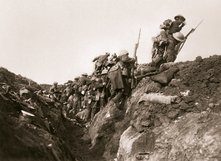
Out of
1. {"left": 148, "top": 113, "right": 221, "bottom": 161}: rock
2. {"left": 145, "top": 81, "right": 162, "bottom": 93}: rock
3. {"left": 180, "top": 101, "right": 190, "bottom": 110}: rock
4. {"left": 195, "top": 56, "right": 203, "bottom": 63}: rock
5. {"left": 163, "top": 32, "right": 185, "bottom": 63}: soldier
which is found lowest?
{"left": 148, "top": 113, "right": 221, "bottom": 161}: rock

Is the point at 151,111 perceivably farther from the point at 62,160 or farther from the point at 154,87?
the point at 62,160

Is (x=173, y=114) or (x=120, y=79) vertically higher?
(x=120, y=79)

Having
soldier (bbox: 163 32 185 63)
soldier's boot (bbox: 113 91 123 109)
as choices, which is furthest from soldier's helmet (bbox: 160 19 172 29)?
soldier's boot (bbox: 113 91 123 109)

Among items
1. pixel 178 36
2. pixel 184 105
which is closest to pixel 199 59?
pixel 184 105

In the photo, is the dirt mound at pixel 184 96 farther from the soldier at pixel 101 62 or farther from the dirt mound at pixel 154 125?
the soldier at pixel 101 62

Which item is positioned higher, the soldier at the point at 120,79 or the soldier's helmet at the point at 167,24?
the soldier's helmet at the point at 167,24

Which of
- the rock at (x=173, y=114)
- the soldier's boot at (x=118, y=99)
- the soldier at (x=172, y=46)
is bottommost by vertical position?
the rock at (x=173, y=114)

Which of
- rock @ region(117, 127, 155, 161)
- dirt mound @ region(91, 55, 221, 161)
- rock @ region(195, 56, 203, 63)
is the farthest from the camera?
rock @ region(195, 56, 203, 63)

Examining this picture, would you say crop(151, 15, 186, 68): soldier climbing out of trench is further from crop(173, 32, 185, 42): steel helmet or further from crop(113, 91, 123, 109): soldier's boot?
crop(113, 91, 123, 109): soldier's boot

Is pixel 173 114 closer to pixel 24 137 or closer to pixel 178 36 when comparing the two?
pixel 24 137

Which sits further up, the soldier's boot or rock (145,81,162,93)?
the soldier's boot

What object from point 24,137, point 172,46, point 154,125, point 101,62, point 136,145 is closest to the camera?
point 24,137

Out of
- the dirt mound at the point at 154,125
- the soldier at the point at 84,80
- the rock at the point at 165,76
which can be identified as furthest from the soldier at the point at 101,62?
the rock at the point at 165,76

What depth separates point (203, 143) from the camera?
8461 millimetres
